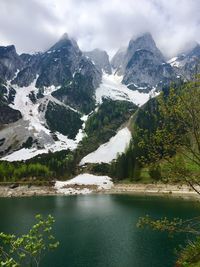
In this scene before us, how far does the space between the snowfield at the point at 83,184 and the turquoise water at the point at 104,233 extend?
163 feet

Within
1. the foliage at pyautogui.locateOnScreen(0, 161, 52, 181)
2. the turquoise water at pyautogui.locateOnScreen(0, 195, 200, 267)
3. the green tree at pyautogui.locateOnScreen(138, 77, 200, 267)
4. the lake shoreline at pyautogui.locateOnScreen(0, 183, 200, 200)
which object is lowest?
Result: the turquoise water at pyautogui.locateOnScreen(0, 195, 200, 267)

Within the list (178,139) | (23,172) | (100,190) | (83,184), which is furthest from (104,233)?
(23,172)

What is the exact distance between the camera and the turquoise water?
50425 millimetres

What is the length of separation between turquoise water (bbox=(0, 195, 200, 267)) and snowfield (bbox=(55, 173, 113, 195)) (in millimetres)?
49594

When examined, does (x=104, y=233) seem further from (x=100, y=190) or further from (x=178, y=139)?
(x=100, y=190)

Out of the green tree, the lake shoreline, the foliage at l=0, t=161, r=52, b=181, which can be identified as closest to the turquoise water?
the green tree

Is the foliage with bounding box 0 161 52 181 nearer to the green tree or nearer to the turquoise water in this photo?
the turquoise water

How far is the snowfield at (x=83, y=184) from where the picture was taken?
6460 inches

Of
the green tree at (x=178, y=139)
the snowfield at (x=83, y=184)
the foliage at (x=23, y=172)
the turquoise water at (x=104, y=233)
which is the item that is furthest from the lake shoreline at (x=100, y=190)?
the green tree at (x=178, y=139)

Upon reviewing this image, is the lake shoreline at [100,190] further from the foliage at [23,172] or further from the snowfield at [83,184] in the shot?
the foliage at [23,172]

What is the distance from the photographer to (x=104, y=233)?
2697 inches

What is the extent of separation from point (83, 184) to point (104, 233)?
10851 centimetres

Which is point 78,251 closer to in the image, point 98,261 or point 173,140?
point 98,261

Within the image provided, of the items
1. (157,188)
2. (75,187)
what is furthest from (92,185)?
(157,188)
